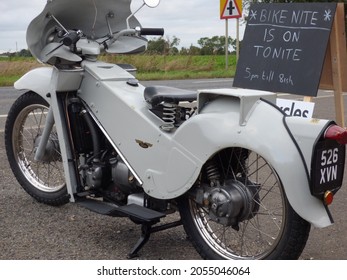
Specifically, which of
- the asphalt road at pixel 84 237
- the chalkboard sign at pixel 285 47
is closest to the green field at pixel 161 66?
the chalkboard sign at pixel 285 47

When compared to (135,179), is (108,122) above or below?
above

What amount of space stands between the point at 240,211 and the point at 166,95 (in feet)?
2.77

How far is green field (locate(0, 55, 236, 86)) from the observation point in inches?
805

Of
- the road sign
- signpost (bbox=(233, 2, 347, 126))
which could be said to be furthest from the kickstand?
the road sign

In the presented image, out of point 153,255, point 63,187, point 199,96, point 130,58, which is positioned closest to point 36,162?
point 63,187

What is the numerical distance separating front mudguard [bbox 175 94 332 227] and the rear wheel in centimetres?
167

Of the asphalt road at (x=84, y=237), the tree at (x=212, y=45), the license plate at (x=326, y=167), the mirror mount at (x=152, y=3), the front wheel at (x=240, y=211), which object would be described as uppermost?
the mirror mount at (x=152, y=3)

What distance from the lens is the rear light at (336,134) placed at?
2881 mm

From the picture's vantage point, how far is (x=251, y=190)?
332 centimetres

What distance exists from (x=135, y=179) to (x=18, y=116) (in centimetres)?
147

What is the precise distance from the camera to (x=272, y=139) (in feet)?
9.80

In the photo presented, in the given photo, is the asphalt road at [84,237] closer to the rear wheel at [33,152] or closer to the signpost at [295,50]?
the rear wheel at [33,152]

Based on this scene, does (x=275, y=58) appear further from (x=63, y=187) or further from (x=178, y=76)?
(x=178, y=76)

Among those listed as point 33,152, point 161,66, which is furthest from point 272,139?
point 161,66
